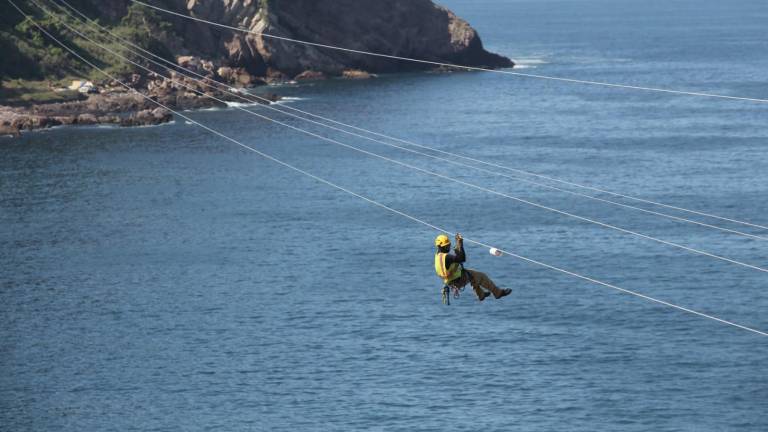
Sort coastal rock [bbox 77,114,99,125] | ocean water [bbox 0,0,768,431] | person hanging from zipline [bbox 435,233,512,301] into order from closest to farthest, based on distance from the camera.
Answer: person hanging from zipline [bbox 435,233,512,301] → ocean water [bbox 0,0,768,431] → coastal rock [bbox 77,114,99,125]

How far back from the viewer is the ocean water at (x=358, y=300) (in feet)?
299

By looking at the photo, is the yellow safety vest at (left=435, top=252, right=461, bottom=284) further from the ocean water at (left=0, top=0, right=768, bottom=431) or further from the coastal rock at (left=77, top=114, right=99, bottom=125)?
the coastal rock at (left=77, top=114, right=99, bottom=125)

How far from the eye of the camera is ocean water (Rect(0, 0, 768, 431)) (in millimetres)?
91125

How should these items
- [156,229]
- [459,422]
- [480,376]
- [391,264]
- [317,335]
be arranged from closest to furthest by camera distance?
[459,422]
[480,376]
[317,335]
[391,264]
[156,229]

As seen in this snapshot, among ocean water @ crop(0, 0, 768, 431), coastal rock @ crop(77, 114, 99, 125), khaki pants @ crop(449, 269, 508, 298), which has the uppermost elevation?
khaki pants @ crop(449, 269, 508, 298)

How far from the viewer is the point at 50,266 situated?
124 m

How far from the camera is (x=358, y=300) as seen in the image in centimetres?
11200

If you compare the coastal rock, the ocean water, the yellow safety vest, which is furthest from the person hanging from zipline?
A: the coastal rock

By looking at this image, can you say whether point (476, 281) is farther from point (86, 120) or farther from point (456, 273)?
point (86, 120)

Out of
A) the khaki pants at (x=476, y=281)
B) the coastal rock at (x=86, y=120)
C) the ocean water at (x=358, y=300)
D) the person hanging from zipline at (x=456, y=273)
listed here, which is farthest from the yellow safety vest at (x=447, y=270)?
the coastal rock at (x=86, y=120)

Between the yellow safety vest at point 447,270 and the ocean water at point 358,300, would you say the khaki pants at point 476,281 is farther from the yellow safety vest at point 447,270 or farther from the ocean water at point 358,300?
the ocean water at point 358,300

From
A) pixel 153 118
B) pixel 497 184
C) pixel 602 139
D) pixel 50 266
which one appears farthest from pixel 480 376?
pixel 153 118

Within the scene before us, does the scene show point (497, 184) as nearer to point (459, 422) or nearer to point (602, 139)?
point (602, 139)

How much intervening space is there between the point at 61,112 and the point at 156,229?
62.9 metres
